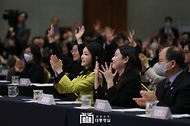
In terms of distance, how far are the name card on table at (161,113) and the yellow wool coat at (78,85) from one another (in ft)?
5.71

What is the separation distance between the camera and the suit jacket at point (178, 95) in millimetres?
5304

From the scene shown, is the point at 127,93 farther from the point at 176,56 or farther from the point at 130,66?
the point at 176,56

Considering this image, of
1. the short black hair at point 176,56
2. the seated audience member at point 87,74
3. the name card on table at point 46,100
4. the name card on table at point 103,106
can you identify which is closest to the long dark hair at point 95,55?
the seated audience member at point 87,74

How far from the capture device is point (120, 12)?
19.0 m

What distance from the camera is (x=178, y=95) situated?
544 cm

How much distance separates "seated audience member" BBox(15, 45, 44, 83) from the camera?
9227mm

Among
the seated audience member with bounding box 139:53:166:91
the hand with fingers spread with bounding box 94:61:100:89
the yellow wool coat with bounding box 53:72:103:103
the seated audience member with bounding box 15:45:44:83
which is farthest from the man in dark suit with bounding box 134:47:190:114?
the seated audience member with bounding box 15:45:44:83

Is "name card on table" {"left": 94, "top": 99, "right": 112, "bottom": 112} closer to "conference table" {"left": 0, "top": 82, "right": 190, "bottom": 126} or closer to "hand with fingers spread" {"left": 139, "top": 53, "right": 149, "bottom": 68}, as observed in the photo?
"conference table" {"left": 0, "top": 82, "right": 190, "bottom": 126}

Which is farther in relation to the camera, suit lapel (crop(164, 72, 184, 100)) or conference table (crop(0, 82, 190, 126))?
suit lapel (crop(164, 72, 184, 100))

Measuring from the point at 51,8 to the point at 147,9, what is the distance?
3035 mm

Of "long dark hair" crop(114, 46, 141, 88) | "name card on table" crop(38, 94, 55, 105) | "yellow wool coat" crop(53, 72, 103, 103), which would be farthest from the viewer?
"yellow wool coat" crop(53, 72, 103, 103)

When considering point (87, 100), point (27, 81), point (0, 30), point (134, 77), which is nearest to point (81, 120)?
point (87, 100)

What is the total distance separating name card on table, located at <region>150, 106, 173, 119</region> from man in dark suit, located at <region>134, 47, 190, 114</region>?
1.57ft

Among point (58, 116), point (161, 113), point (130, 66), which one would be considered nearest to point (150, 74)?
point (130, 66)
